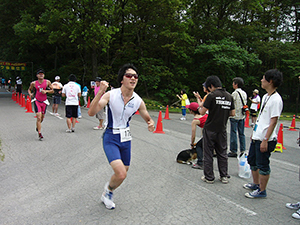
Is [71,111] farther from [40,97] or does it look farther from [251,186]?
[251,186]

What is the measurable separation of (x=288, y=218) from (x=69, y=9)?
22.9m

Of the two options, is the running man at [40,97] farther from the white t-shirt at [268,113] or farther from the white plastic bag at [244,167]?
the white t-shirt at [268,113]

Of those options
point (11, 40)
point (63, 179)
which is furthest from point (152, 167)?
point (11, 40)

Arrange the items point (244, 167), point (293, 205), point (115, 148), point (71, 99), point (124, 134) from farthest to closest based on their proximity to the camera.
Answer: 1. point (71, 99)
2. point (244, 167)
3. point (293, 205)
4. point (124, 134)
5. point (115, 148)

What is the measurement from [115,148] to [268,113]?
256 centimetres

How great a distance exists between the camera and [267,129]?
4.31 m

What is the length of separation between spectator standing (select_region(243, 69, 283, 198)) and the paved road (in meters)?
0.52

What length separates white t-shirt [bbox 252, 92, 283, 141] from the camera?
4223 millimetres

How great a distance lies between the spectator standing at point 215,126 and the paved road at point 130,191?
0.29 m

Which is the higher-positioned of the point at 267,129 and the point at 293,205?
the point at 267,129

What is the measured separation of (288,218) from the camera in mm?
3867

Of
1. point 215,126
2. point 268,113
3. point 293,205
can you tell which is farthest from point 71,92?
point 293,205

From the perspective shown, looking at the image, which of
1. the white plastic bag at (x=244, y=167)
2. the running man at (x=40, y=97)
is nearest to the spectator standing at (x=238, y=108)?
the white plastic bag at (x=244, y=167)

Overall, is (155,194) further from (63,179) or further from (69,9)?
(69,9)
